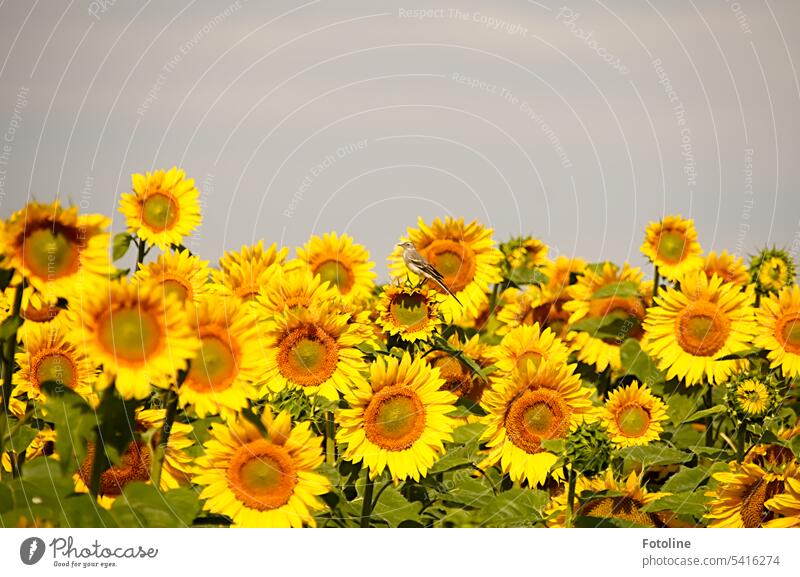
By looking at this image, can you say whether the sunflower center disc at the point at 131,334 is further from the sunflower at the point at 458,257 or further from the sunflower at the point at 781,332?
the sunflower at the point at 781,332

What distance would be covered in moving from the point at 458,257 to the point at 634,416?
738mm

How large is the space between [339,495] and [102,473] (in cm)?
60

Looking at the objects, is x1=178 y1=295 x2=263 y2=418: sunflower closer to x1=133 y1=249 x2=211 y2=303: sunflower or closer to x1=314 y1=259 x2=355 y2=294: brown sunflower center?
x1=133 y1=249 x2=211 y2=303: sunflower

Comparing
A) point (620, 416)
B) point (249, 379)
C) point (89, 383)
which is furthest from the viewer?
point (620, 416)

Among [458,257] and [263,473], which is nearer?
[263,473]

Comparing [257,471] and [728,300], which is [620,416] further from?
[257,471]

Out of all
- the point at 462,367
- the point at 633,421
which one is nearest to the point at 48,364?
the point at 462,367

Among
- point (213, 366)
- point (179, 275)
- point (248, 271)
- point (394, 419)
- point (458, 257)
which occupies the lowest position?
point (213, 366)

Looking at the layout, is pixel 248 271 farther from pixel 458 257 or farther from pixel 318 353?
pixel 458 257

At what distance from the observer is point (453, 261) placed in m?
3.86

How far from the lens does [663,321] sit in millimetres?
3957

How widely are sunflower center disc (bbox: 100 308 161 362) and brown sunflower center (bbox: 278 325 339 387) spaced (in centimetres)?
52

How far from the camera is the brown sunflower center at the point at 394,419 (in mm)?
3213
